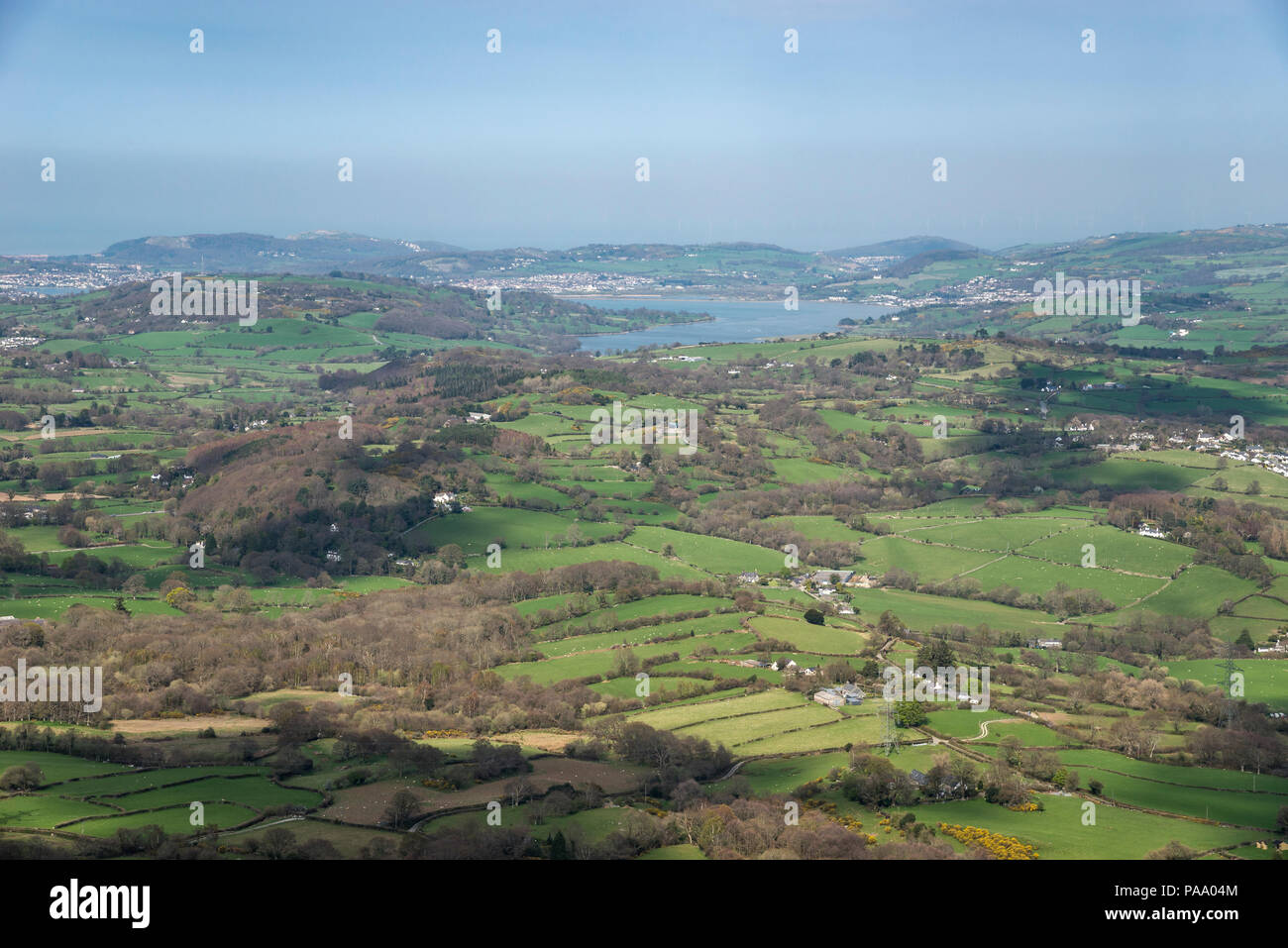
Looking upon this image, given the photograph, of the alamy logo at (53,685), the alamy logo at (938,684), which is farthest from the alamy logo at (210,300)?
the alamy logo at (938,684)

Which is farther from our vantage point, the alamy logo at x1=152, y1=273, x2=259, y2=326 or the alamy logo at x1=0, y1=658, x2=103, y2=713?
the alamy logo at x1=152, y1=273, x2=259, y2=326

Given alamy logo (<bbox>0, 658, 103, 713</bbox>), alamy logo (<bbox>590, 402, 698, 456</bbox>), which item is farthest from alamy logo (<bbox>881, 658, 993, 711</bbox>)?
alamy logo (<bbox>590, 402, 698, 456</bbox>)

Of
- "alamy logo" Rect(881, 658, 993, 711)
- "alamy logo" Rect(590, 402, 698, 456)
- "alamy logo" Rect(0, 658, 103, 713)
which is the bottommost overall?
"alamy logo" Rect(881, 658, 993, 711)

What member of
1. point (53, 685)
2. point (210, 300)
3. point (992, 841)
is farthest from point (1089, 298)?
point (53, 685)

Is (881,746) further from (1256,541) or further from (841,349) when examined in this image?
(841,349)

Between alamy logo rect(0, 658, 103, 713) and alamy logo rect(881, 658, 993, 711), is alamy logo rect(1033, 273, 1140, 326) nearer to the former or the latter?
alamy logo rect(881, 658, 993, 711)

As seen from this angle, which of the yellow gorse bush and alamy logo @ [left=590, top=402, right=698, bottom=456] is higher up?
alamy logo @ [left=590, top=402, right=698, bottom=456]

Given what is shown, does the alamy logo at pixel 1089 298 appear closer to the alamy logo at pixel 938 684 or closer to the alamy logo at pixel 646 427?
the alamy logo at pixel 646 427
